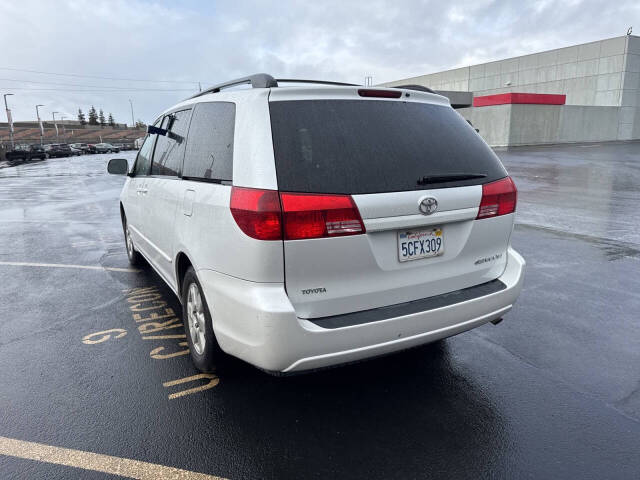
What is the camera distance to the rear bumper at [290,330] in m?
2.42

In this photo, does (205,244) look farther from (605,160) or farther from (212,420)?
(605,160)

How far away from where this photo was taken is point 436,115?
10.3 feet

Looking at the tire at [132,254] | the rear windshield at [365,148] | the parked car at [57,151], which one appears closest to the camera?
the rear windshield at [365,148]

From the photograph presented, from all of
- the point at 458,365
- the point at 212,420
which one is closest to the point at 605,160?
the point at 458,365

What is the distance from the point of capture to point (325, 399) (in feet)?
9.98

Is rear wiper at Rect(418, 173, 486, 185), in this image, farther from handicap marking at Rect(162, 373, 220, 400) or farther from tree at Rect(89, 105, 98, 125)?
tree at Rect(89, 105, 98, 125)

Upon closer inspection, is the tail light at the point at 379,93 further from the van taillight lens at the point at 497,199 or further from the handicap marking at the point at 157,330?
the handicap marking at the point at 157,330

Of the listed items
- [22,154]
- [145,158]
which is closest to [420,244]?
[145,158]

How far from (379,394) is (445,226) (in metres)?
1.18

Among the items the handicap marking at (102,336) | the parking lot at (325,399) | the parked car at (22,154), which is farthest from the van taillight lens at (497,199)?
the parked car at (22,154)

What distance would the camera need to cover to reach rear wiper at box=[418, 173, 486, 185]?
272 centimetres

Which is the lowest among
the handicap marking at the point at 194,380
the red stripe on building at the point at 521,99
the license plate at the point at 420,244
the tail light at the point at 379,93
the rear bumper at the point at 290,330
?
the handicap marking at the point at 194,380

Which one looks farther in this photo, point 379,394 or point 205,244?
point 379,394

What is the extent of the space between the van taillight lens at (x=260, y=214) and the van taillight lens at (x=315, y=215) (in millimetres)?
40
